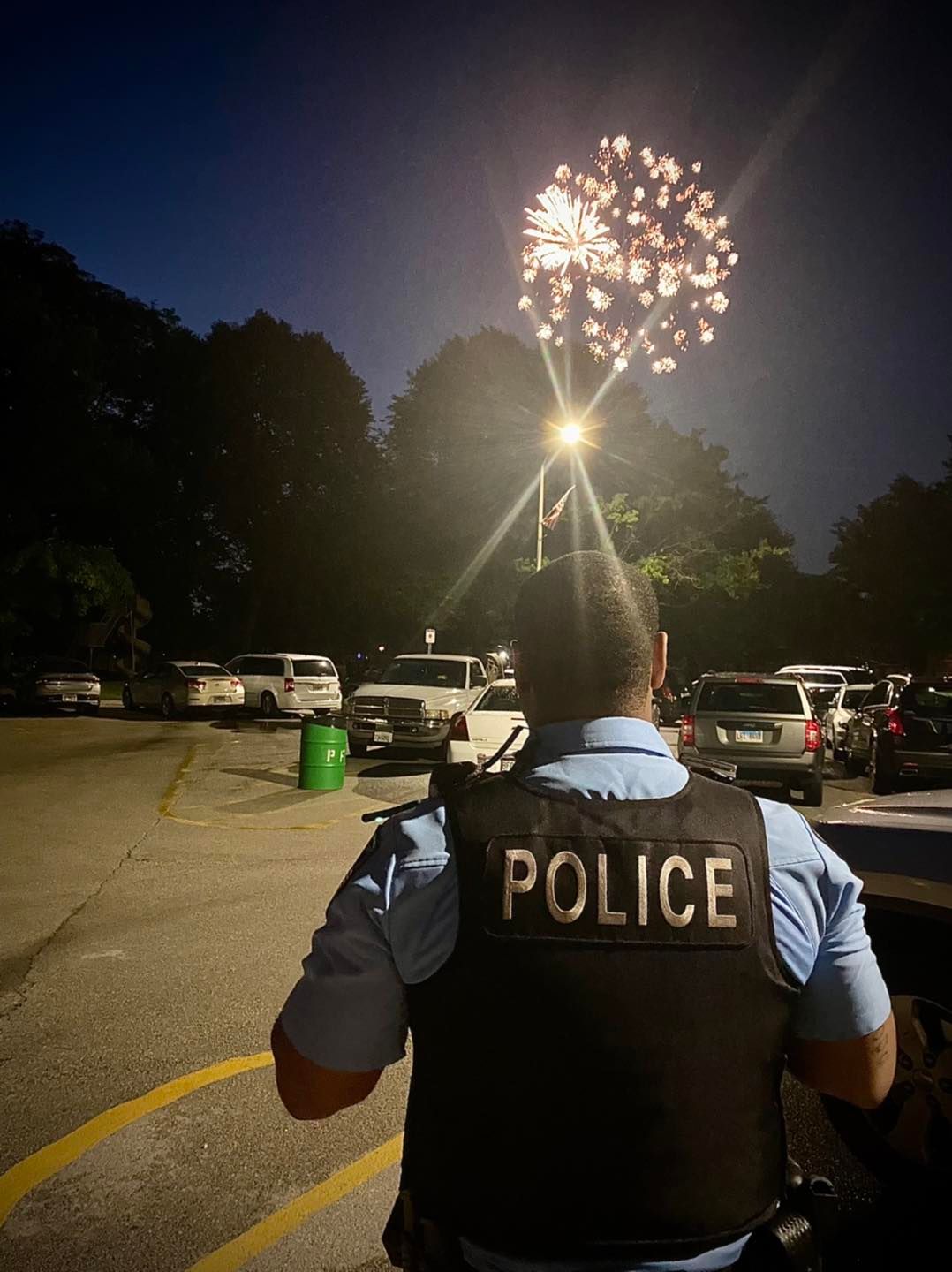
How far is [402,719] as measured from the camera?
16141 mm

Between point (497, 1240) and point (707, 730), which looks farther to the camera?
point (707, 730)

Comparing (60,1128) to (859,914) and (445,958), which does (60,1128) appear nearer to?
(445,958)

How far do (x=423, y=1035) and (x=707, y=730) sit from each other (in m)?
12.1

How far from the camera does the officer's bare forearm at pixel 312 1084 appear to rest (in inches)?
57.8

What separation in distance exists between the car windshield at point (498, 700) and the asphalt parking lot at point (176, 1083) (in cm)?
497

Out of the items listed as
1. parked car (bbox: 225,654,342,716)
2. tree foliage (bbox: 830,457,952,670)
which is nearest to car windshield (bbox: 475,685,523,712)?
parked car (bbox: 225,654,342,716)

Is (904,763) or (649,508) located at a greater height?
(649,508)

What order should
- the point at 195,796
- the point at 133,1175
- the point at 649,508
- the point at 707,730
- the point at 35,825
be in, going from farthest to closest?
the point at 649,508 < the point at 707,730 < the point at 195,796 < the point at 35,825 < the point at 133,1175

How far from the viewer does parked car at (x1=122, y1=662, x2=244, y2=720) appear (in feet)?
83.0

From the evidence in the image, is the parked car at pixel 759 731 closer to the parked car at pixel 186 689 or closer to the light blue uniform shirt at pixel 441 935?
the light blue uniform shirt at pixel 441 935

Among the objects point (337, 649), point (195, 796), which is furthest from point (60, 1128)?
point (337, 649)

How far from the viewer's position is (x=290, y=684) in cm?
2603

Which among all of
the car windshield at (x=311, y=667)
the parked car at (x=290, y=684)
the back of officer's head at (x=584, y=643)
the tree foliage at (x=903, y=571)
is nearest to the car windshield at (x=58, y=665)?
the parked car at (x=290, y=684)

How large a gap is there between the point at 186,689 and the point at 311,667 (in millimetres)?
3498
